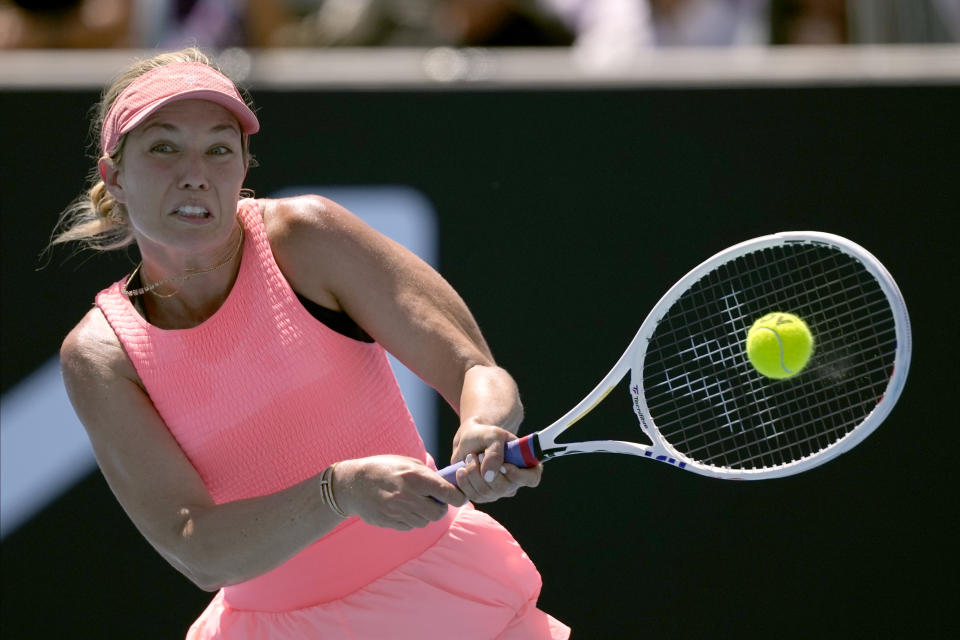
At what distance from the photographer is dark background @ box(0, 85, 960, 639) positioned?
3191mm

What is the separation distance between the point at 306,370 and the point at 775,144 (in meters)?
1.60

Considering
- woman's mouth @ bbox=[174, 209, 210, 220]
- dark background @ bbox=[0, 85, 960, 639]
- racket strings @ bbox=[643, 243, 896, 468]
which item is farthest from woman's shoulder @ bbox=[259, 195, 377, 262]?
dark background @ bbox=[0, 85, 960, 639]

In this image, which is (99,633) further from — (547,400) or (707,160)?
(707,160)

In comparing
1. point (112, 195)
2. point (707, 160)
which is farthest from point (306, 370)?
point (707, 160)

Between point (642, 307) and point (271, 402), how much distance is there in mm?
1347

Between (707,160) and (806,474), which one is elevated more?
(707,160)

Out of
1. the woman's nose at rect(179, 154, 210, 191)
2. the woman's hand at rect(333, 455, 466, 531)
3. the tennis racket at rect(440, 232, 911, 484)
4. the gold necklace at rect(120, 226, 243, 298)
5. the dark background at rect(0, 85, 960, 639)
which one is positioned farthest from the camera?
the dark background at rect(0, 85, 960, 639)

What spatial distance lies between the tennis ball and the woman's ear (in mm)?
1108

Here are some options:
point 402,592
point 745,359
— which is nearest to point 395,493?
point 402,592

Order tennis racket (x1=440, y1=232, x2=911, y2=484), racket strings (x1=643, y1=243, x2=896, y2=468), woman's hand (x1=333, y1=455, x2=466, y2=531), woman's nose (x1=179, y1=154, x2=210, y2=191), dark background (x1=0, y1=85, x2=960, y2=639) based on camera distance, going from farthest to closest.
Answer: dark background (x1=0, y1=85, x2=960, y2=639), racket strings (x1=643, y1=243, x2=896, y2=468), woman's nose (x1=179, y1=154, x2=210, y2=191), tennis racket (x1=440, y1=232, x2=911, y2=484), woman's hand (x1=333, y1=455, x2=466, y2=531)

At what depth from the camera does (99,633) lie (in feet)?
10.7

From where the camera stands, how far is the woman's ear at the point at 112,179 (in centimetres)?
218

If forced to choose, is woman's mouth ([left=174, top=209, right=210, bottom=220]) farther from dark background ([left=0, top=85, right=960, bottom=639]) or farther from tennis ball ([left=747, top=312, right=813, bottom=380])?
dark background ([left=0, top=85, right=960, bottom=639])

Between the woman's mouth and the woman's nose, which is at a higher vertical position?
the woman's nose
